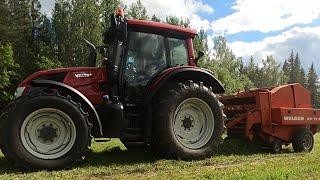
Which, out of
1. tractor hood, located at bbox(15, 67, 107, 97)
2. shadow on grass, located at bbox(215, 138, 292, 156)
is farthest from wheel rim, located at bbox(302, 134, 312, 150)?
tractor hood, located at bbox(15, 67, 107, 97)

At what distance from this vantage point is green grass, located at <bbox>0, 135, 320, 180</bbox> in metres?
7.17

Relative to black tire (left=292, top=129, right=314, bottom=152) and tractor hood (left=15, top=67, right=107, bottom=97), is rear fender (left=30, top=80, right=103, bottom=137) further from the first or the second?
black tire (left=292, top=129, right=314, bottom=152)

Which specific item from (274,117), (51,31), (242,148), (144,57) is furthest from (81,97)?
(51,31)

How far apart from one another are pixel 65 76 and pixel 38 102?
3.15ft

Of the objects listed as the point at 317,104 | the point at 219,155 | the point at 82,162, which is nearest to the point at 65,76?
the point at 82,162

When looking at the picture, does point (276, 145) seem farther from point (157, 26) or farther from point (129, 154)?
point (157, 26)

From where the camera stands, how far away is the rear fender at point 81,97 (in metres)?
8.28

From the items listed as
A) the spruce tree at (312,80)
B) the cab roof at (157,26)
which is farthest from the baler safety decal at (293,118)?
the spruce tree at (312,80)

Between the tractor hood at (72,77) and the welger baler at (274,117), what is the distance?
3.64 m

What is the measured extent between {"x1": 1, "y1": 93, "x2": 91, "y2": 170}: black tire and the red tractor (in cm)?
2

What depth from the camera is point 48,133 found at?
8125 mm

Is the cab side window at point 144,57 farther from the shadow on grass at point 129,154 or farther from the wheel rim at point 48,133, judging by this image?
the wheel rim at point 48,133

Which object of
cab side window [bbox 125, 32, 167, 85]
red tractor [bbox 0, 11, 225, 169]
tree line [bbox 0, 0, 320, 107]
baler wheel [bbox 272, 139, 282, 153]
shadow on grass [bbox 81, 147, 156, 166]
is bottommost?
A: baler wheel [bbox 272, 139, 282, 153]

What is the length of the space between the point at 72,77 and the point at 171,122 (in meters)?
1.94
